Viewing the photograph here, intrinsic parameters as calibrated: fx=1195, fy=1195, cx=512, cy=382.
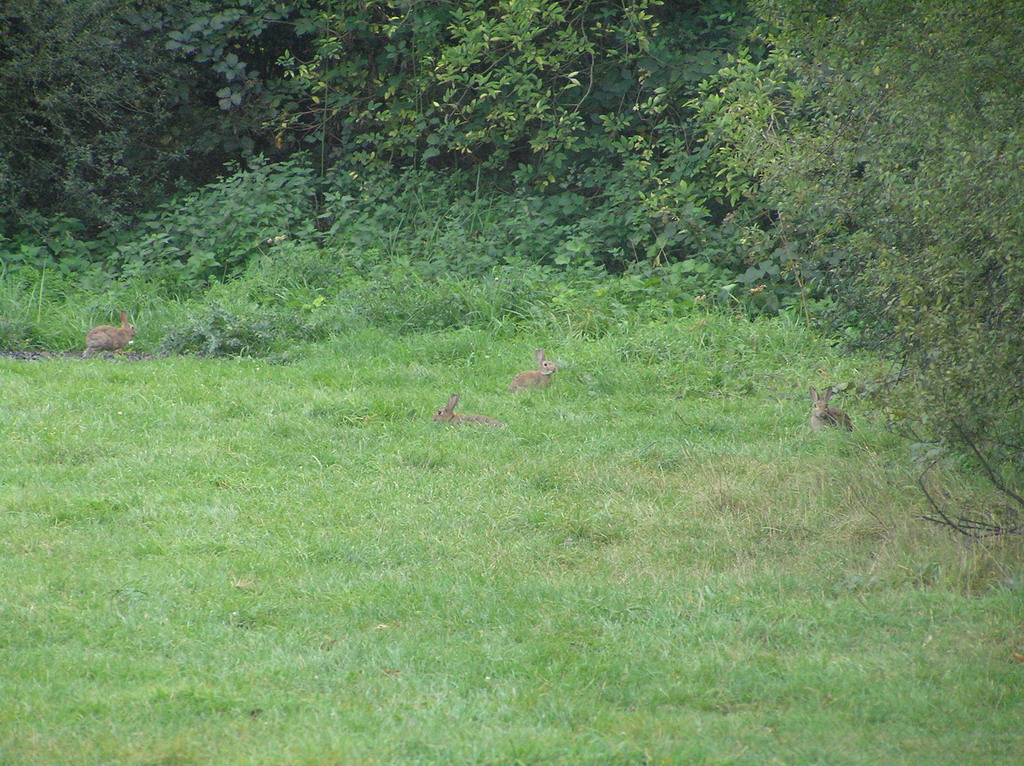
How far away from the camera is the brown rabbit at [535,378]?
10219mm

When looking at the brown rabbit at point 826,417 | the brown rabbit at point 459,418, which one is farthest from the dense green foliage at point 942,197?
the brown rabbit at point 459,418

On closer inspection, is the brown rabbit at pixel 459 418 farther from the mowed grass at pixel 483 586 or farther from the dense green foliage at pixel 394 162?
the dense green foliage at pixel 394 162

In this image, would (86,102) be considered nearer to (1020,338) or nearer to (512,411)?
(512,411)

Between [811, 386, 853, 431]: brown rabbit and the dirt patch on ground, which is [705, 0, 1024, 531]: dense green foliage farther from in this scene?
the dirt patch on ground

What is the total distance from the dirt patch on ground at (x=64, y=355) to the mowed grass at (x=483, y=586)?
5.62 ft

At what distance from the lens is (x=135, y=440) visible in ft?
27.9

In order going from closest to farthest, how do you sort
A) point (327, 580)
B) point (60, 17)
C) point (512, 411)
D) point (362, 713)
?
point (362, 713) → point (327, 580) → point (512, 411) → point (60, 17)

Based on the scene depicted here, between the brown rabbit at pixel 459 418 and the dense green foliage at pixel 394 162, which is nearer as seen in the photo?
the brown rabbit at pixel 459 418

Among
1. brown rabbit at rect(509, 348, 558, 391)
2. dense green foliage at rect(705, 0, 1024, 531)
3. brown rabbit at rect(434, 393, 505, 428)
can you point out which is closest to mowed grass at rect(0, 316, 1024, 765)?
brown rabbit at rect(434, 393, 505, 428)

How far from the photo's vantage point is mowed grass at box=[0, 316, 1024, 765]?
445 centimetres

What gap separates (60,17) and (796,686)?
13973mm

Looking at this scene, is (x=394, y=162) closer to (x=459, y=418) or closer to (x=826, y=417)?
(x=459, y=418)

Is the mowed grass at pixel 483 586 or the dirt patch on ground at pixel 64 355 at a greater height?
the mowed grass at pixel 483 586

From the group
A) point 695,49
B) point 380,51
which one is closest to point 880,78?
point 695,49
